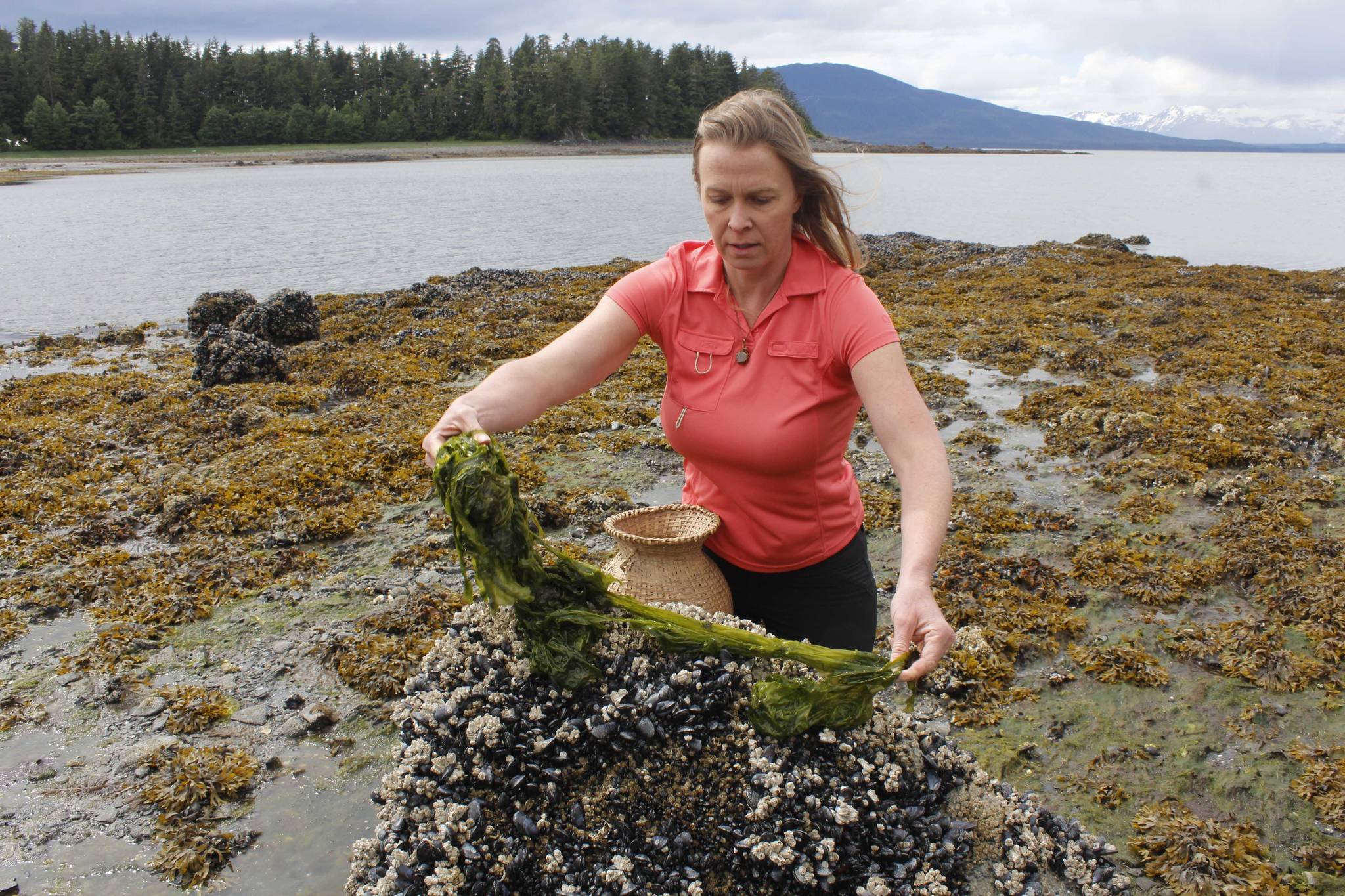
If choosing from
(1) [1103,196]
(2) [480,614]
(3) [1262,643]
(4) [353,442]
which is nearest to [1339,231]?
(1) [1103,196]

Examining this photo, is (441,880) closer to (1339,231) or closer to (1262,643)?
(1262,643)

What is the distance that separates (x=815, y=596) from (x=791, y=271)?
3.87ft

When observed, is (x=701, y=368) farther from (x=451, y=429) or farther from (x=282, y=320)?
(x=282, y=320)

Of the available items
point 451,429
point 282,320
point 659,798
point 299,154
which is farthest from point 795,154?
point 299,154

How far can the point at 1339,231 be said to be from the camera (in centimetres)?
2719

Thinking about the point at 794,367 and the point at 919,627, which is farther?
the point at 794,367

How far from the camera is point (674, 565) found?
2957 millimetres

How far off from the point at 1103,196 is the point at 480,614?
44.7m

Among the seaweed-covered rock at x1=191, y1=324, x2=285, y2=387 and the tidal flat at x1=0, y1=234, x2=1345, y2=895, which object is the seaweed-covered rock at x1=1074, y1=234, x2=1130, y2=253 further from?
the seaweed-covered rock at x1=191, y1=324, x2=285, y2=387

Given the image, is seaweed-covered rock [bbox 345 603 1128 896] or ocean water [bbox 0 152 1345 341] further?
ocean water [bbox 0 152 1345 341]

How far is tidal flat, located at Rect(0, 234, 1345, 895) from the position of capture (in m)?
3.62

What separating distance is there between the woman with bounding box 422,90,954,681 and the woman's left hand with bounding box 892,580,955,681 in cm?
11

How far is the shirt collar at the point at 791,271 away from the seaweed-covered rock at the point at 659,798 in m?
1.13

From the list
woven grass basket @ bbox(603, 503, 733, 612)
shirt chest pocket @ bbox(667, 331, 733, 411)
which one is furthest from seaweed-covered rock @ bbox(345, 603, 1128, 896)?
shirt chest pocket @ bbox(667, 331, 733, 411)
